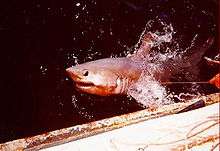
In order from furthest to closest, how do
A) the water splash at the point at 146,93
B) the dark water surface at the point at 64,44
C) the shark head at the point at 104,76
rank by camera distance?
the dark water surface at the point at 64,44 < the water splash at the point at 146,93 < the shark head at the point at 104,76

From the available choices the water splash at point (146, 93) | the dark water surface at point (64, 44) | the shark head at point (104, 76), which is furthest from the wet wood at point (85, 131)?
the dark water surface at point (64, 44)

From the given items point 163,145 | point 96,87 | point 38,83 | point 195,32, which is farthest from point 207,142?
point 195,32

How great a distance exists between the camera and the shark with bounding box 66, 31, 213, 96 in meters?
4.30

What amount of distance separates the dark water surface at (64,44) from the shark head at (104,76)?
0.33 m

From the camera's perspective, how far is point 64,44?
5.88 meters

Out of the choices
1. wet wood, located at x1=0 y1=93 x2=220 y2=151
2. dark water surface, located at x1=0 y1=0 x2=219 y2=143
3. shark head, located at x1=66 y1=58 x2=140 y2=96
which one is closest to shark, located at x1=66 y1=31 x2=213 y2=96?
shark head, located at x1=66 y1=58 x2=140 y2=96

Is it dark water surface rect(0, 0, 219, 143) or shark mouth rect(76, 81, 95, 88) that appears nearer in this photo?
shark mouth rect(76, 81, 95, 88)

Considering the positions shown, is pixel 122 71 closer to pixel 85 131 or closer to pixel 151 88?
pixel 151 88

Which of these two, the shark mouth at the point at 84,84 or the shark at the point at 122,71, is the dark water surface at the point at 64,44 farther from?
the shark mouth at the point at 84,84

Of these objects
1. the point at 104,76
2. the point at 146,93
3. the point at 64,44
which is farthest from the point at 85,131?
the point at 64,44

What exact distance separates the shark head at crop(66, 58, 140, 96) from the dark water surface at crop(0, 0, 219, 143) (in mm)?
330

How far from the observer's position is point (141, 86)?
4723 mm

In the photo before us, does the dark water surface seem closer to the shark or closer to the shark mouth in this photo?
the shark

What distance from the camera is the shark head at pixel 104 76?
428cm
